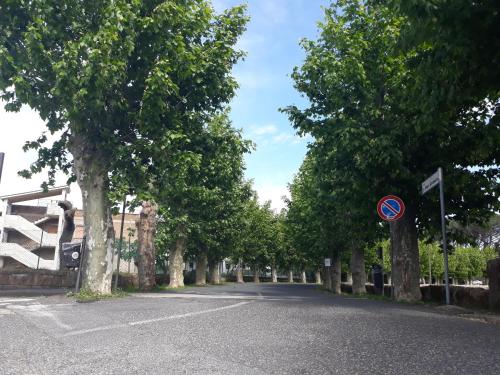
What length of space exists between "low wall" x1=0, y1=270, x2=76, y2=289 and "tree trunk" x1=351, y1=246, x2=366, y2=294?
16158 millimetres

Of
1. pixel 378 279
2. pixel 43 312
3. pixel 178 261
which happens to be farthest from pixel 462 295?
pixel 178 261

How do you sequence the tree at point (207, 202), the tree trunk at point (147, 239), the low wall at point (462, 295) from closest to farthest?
1. the low wall at point (462, 295)
2. the tree at point (207, 202)
3. the tree trunk at point (147, 239)

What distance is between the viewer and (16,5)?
11859 mm

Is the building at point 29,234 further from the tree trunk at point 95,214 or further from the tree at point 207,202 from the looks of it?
the tree trunk at point 95,214

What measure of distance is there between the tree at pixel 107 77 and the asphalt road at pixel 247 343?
241 inches

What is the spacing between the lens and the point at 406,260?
13781 mm

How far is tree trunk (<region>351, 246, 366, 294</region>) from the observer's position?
25.3 m

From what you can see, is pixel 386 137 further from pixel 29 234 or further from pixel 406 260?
pixel 29 234

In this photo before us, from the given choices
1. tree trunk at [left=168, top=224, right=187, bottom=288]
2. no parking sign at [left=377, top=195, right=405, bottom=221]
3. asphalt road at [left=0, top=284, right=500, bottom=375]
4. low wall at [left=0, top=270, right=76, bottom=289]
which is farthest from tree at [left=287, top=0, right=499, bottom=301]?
tree trunk at [left=168, top=224, right=187, bottom=288]

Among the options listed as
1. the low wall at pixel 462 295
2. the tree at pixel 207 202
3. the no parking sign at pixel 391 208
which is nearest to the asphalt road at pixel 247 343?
the low wall at pixel 462 295

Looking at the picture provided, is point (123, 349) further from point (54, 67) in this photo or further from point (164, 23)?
point (164, 23)

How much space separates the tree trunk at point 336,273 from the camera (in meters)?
30.8

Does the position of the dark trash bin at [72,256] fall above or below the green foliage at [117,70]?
below

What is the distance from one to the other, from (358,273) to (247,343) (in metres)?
21.9
